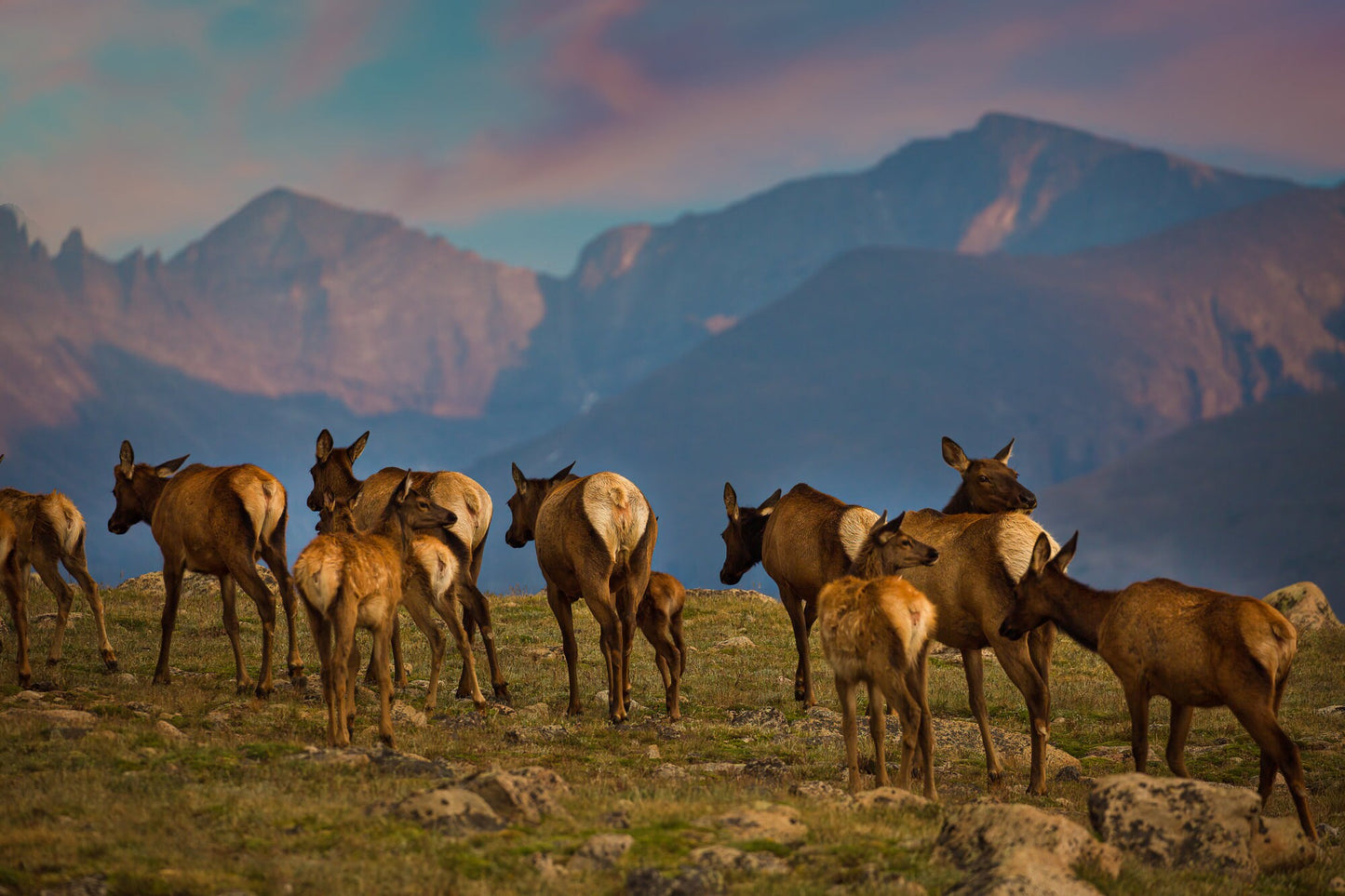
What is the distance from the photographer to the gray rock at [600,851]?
373 inches

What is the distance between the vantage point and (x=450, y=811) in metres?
10.1

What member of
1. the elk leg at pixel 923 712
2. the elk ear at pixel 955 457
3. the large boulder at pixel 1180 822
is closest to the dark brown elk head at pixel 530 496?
the elk ear at pixel 955 457

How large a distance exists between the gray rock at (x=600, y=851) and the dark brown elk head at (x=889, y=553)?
632cm

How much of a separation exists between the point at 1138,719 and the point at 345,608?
839 cm

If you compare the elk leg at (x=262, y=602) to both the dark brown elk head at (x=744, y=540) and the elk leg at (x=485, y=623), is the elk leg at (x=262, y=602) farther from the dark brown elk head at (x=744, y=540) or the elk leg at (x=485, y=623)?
the dark brown elk head at (x=744, y=540)

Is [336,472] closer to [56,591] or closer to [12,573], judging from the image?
[56,591]

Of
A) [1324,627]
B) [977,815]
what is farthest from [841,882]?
[1324,627]

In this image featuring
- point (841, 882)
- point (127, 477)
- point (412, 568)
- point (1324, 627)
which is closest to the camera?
point (841, 882)

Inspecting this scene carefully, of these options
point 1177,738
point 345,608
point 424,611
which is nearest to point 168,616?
point 424,611

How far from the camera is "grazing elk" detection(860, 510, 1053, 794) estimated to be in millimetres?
14648

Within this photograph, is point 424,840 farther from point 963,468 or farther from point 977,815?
point 963,468

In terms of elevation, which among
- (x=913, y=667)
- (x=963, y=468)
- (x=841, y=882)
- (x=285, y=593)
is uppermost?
(x=963, y=468)

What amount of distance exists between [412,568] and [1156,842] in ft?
31.3

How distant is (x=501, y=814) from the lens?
10516 millimetres
